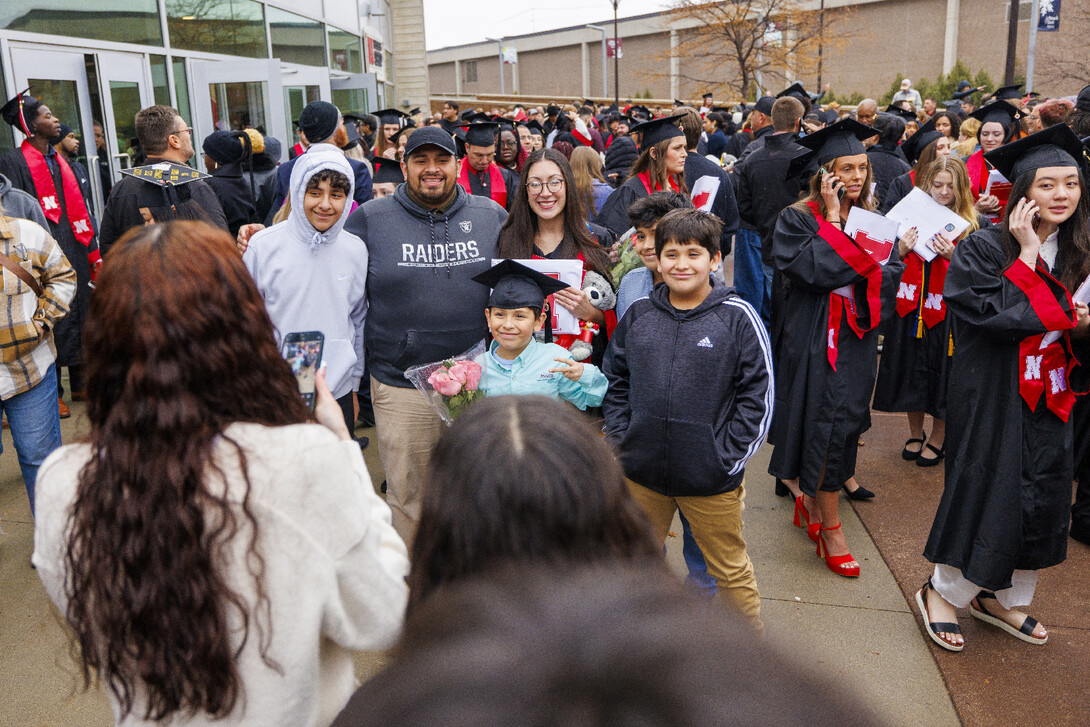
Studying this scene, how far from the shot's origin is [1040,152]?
3.46 meters

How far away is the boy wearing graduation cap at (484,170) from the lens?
6.67 m

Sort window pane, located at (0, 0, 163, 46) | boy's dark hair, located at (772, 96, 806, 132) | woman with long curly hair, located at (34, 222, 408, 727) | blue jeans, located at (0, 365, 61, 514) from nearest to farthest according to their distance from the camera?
1. woman with long curly hair, located at (34, 222, 408, 727)
2. blue jeans, located at (0, 365, 61, 514)
3. boy's dark hair, located at (772, 96, 806, 132)
4. window pane, located at (0, 0, 163, 46)

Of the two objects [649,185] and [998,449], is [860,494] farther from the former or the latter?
[649,185]

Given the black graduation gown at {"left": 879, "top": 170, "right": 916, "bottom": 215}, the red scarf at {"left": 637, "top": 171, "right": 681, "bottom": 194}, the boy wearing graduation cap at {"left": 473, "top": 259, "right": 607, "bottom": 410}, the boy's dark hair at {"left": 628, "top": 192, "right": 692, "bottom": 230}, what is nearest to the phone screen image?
the boy wearing graduation cap at {"left": 473, "top": 259, "right": 607, "bottom": 410}

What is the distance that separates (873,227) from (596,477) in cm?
339

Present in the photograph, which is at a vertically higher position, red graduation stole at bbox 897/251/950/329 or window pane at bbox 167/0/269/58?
window pane at bbox 167/0/269/58

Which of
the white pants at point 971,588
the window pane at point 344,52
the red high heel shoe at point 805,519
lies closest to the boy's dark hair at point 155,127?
the red high heel shoe at point 805,519

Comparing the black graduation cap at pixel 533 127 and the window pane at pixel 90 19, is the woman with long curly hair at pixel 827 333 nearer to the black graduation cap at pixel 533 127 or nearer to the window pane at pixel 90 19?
the black graduation cap at pixel 533 127

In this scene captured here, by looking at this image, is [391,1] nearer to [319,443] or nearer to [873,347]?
[873,347]

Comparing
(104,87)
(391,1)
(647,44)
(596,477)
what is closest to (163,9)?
(104,87)

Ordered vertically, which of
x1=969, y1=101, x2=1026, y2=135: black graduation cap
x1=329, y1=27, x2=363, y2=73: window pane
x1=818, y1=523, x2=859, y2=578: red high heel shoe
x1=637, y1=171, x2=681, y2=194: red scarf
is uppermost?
x1=329, y1=27, x2=363, y2=73: window pane

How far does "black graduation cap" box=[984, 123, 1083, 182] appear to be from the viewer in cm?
338

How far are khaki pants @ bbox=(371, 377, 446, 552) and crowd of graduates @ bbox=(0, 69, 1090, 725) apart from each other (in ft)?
0.06

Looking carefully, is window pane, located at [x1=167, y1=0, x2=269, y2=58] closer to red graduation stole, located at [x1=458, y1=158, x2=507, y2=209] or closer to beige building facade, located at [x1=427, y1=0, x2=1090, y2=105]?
red graduation stole, located at [x1=458, y1=158, x2=507, y2=209]
